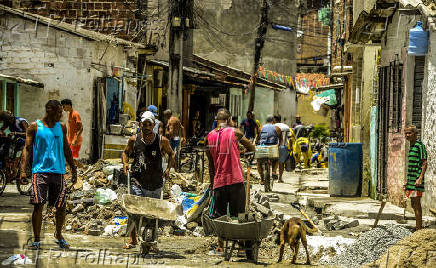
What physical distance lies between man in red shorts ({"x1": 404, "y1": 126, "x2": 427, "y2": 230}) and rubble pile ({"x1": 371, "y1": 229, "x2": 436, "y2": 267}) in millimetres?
2588

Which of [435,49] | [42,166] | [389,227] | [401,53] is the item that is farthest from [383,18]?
[42,166]

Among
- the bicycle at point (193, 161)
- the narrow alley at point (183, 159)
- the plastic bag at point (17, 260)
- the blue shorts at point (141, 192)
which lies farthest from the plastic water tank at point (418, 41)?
the bicycle at point (193, 161)

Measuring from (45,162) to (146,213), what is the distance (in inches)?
53.6

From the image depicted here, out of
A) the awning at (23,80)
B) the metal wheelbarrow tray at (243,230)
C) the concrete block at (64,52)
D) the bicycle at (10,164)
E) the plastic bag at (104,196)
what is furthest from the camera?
the concrete block at (64,52)

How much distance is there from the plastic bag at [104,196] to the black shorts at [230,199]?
13.0ft

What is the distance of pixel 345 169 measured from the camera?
48.6 ft

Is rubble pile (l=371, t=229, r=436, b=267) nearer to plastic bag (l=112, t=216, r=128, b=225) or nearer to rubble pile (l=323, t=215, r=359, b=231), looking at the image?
rubble pile (l=323, t=215, r=359, b=231)

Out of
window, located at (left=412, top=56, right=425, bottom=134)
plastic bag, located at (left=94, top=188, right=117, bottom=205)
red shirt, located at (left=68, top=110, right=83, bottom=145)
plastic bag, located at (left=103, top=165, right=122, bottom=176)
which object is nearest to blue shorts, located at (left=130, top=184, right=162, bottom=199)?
plastic bag, located at (left=94, top=188, right=117, bottom=205)

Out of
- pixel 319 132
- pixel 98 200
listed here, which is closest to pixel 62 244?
pixel 98 200

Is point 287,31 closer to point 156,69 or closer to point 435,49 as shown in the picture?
point 156,69

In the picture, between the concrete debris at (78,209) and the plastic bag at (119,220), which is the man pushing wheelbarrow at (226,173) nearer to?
the plastic bag at (119,220)

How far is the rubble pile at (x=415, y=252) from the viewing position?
7191 mm

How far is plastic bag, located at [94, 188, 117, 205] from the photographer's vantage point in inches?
488

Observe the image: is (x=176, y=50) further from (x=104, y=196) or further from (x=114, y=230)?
(x=114, y=230)
